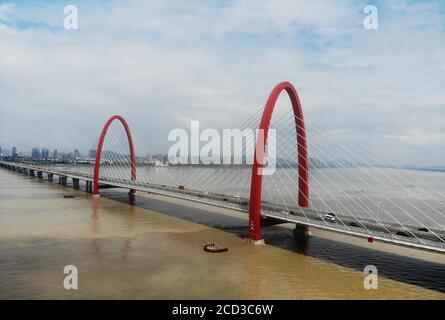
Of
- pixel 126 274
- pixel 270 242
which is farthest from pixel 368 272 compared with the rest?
pixel 126 274

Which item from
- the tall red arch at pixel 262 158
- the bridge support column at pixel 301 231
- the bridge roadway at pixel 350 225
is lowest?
the bridge support column at pixel 301 231

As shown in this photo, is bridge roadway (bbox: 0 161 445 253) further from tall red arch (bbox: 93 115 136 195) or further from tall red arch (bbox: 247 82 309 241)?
tall red arch (bbox: 93 115 136 195)

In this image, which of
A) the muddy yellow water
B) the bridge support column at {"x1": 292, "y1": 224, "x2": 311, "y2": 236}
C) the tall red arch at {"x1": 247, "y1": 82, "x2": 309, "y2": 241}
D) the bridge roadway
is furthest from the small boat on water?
the bridge support column at {"x1": 292, "y1": 224, "x2": 311, "y2": 236}

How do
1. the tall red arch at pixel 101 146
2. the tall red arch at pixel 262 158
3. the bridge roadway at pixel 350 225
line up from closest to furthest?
the bridge roadway at pixel 350 225 → the tall red arch at pixel 262 158 → the tall red arch at pixel 101 146

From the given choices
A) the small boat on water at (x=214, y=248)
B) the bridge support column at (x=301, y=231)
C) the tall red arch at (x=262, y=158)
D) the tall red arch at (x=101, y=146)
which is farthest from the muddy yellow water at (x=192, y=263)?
the tall red arch at (x=101, y=146)

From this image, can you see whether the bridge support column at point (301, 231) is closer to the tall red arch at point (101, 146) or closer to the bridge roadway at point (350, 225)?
the bridge roadway at point (350, 225)

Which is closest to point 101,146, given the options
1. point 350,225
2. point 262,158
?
point 262,158

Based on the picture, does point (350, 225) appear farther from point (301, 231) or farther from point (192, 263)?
point (192, 263)
